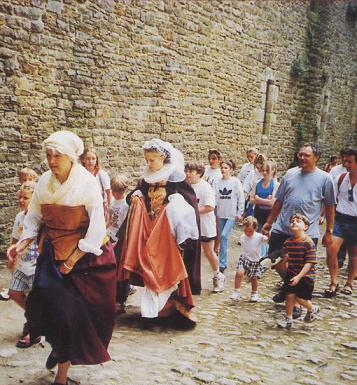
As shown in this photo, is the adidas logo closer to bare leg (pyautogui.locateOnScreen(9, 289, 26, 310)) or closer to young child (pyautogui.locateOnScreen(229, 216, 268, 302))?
young child (pyautogui.locateOnScreen(229, 216, 268, 302))

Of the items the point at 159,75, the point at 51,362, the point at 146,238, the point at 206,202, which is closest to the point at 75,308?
the point at 51,362

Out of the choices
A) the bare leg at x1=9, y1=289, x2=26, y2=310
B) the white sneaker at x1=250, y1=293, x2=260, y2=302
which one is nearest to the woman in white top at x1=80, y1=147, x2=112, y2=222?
the white sneaker at x1=250, y1=293, x2=260, y2=302

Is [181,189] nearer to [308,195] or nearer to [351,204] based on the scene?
[308,195]

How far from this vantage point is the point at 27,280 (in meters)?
4.19

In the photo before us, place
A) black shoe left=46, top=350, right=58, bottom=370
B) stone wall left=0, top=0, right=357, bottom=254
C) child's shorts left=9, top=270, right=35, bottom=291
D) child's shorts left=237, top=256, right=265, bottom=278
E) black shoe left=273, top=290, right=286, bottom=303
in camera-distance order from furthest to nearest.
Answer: stone wall left=0, top=0, right=357, bottom=254 < child's shorts left=237, top=256, right=265, bottom=278 < black shoe left=273, top=290, right=286, bottom=303 < child's shorts left=9, top=270, right=35, bottom=291 < black shoe left=46, top=350, right=58, bottom=370

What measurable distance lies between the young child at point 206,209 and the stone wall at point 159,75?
2533mm

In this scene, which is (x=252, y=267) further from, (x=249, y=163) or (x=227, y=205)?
(x=249, y=163)

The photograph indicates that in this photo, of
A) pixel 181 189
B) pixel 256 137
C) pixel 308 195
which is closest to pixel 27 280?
pixel 181 189

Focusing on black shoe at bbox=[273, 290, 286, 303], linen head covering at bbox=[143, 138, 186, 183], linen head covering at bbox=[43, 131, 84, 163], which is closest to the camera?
linen head covering at bbox=[43, 131, 84, 163]

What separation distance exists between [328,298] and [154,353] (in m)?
2.96

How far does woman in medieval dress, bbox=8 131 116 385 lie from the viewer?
3.30m

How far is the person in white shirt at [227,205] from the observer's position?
7.24 m

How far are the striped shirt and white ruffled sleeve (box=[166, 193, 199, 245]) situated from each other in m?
1.05

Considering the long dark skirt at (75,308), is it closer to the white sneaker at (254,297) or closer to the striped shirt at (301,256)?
the striped shirt at (301,256)
